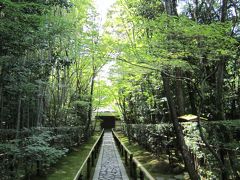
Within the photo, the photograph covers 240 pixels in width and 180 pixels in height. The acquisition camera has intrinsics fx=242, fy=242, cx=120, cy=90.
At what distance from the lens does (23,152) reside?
6.35 m

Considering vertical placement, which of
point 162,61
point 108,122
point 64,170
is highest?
point 162,61

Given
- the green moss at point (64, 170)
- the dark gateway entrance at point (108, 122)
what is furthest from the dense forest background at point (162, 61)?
the dark gateway entrance at point (108, 122)

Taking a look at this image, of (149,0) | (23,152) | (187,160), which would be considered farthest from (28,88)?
(149,0)

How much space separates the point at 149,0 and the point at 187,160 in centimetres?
682

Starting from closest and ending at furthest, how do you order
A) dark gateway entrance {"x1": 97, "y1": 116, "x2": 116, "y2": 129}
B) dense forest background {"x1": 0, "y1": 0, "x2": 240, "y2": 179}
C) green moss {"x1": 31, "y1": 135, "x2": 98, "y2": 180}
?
dense forest background {"x1": 0, "y1": 0, "x2": 240, "y2": 179}
green moss {"x1": 31, "y1": 135, "x2": 98, "y2": 180}
dark gateway entrance {"x1": 97, "y1": 116, "x2": 116, "y2": 129}

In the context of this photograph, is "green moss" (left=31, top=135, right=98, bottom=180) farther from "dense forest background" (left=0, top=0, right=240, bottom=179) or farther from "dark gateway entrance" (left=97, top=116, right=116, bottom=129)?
"dark gateway entrance" (left=97, top=116, right=116, bottom=129)

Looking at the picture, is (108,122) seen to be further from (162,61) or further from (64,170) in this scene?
(162,61)

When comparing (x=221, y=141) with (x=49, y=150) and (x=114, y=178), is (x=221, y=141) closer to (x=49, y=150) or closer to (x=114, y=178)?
(x=114, y=178)

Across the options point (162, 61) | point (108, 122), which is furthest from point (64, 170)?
point (108, 122)

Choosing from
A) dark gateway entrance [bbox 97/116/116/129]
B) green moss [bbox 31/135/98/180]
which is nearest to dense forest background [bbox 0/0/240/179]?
green moss [bbox 31/135/98/180]

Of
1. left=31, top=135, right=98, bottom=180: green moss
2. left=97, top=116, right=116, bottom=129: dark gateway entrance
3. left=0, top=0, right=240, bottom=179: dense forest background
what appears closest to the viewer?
left=0, top=0, right=240, bottom=179: dense forest background

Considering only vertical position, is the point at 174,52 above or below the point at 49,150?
above

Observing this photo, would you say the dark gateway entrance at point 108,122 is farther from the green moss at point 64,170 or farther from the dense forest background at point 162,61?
the dense forest background at point 162,61

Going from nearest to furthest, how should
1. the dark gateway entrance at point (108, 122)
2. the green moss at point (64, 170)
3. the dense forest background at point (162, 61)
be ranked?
the dense forest background at point (162, 61) → the green moss at point (64, 170) → the dark gateway entrance at point (108, 122)
